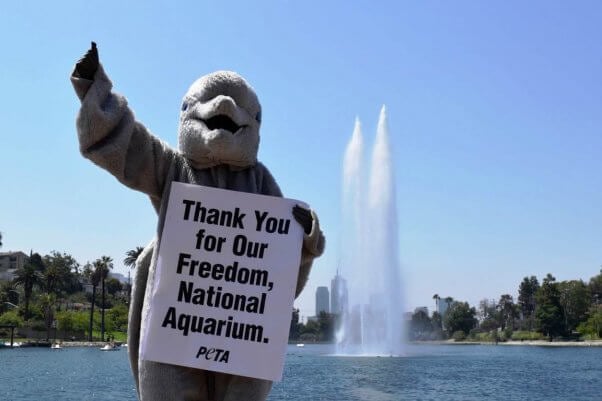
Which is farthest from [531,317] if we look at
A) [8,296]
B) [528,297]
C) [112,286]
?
[8,296]

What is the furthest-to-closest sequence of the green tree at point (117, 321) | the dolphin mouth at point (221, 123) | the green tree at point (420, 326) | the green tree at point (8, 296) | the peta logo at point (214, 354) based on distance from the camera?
the green tree at point (420, 326) → the green tree at point (117, 321) → the green tree at point (8, 296) → the dolphin mouth at point (221, 123) → the peta logo at point (214, 354)

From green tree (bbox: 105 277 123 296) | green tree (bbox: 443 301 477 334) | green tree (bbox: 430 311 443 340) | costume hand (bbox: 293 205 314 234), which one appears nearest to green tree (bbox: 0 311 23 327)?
green tree (bbox: 105 277 123 296)

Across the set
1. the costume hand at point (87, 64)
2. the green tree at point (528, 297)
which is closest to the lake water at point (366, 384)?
the costume hand at point (87, 64)

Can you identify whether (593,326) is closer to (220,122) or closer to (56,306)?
(56,306)

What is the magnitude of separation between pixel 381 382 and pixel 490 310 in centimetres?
10510

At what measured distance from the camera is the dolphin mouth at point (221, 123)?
3.39 metres

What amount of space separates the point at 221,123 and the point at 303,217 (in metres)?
0.62

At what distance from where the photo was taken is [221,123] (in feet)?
11.1

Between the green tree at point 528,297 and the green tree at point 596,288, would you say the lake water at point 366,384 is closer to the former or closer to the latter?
the green tree at point 596,288

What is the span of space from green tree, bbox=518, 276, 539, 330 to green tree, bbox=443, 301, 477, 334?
867cm

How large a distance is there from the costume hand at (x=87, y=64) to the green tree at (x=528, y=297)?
4356 inches

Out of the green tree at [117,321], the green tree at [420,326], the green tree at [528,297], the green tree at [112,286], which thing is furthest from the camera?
the green tree at [420,326]

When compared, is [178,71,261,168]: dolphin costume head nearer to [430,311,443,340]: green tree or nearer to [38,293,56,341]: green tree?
Result: [38,293,56,341]: green tree

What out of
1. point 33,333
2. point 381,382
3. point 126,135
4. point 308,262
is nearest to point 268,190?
point 308,262
